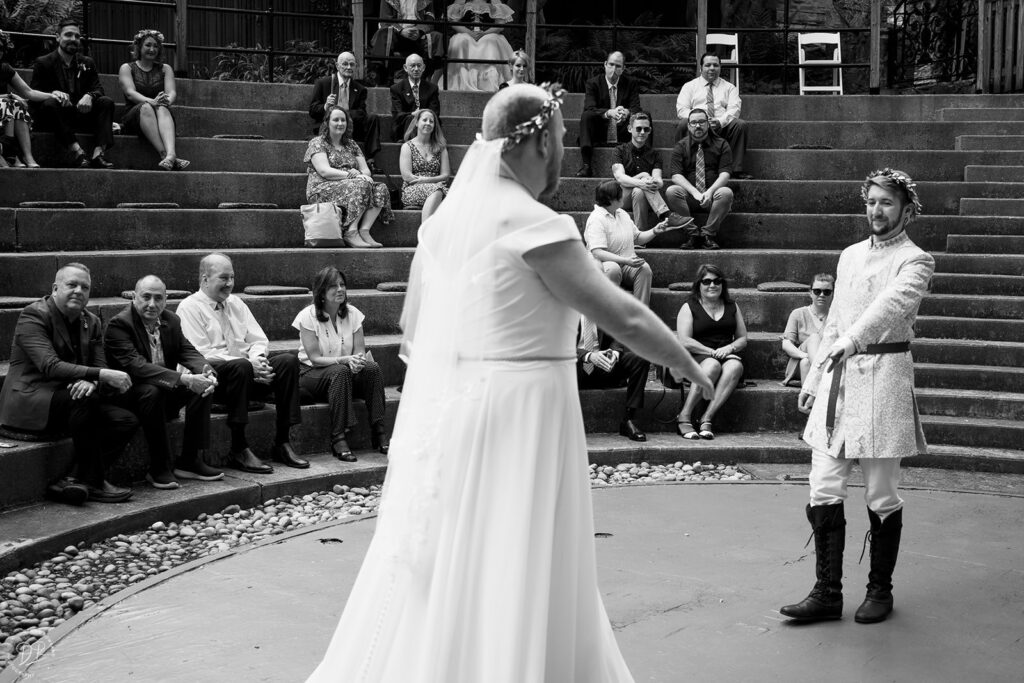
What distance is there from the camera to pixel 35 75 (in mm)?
10609

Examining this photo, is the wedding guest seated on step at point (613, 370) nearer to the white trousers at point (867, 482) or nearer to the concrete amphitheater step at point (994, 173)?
the white trousers at point (867, 482)

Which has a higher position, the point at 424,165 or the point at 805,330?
the point at 424,165

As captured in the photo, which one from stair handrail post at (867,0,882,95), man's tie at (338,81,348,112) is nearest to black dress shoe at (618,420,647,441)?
man's tie at (338,81,348,112)

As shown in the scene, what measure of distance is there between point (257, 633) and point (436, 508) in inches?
69.8

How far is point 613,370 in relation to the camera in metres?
9.14

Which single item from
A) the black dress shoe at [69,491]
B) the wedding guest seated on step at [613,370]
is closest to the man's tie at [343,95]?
the wedding guest seated on step at [613,370]

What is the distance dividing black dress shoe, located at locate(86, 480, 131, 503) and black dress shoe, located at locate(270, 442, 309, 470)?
1.23 metres

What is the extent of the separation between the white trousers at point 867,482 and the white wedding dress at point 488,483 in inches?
72.4

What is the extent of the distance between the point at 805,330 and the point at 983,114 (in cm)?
531

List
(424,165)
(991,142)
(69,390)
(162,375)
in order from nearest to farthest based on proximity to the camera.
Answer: (69,390), (162,375), (424,165), (991,142)

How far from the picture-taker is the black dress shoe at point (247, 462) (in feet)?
25.1

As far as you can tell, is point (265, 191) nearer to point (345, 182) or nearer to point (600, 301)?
point (345, 182)

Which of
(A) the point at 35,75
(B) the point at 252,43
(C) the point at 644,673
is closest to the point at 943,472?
→ (C) the point at 644,673

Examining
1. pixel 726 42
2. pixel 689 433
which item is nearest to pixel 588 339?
pixel 689 433
